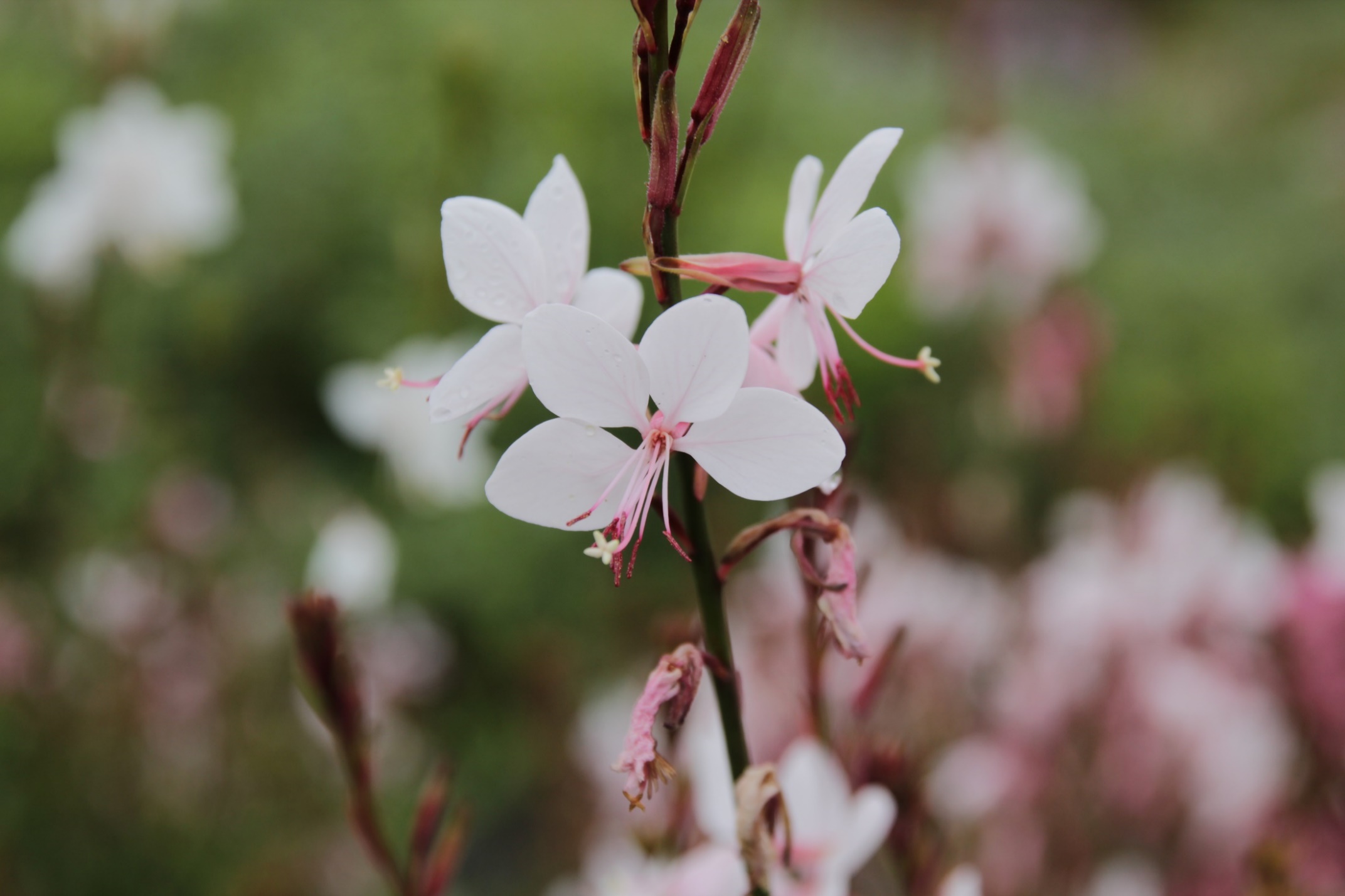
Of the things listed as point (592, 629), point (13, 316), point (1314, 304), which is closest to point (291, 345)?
point (13, 316)

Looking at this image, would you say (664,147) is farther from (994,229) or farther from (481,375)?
(994,229)

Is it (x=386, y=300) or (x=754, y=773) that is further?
(x=386, y=300)

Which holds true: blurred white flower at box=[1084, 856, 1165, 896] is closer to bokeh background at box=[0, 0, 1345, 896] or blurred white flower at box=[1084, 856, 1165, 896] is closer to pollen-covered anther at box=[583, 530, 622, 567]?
bokeh background at box=[0, 0, 1345, 896]

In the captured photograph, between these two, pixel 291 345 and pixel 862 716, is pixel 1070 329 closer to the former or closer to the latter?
pixel 862 716

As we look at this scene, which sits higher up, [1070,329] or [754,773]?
[754,773]

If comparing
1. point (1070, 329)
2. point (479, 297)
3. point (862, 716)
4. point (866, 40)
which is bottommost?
point (866, 40)

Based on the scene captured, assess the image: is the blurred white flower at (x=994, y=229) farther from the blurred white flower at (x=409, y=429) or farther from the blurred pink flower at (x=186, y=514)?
the blurred pink flower at (x=186, y=514)

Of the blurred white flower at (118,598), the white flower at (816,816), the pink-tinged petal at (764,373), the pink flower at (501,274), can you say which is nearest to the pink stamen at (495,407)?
the pink flower at (501,274)
